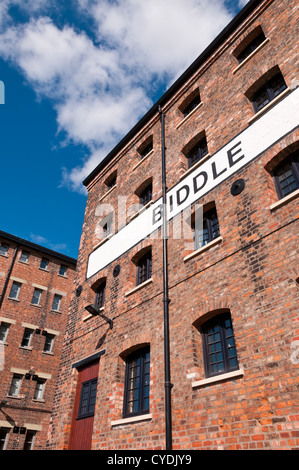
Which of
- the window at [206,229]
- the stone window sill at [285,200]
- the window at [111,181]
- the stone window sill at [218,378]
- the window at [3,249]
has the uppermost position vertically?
the window at [3,249]

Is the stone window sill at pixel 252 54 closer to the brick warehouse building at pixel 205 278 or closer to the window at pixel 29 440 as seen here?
the brick warehouse building at pixel 205 278

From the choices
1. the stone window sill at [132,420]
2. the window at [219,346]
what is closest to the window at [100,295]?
the stone window sill at [132,420]

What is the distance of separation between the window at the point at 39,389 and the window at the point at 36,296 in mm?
4920

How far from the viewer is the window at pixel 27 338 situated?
21.4 metres

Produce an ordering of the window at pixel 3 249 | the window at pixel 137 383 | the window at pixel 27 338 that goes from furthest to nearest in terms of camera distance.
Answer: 1. the window at pixel 3 249
2. the window at pixel 27 338
3. the window at pixel 137 383

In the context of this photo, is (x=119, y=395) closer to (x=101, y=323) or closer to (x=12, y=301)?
(x=101, y=323)

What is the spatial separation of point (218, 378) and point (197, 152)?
735cm

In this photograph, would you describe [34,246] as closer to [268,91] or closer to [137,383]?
A: [137,383]

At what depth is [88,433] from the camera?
966 centimetres

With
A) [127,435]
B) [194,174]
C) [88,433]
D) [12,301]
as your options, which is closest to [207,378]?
[127,435]

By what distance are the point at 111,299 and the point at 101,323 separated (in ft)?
2.68

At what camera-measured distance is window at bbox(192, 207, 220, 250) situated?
9062mm

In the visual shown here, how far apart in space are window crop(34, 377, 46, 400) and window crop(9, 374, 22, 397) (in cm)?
109

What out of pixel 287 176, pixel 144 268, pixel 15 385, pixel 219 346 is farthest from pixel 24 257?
pixel 287 176
